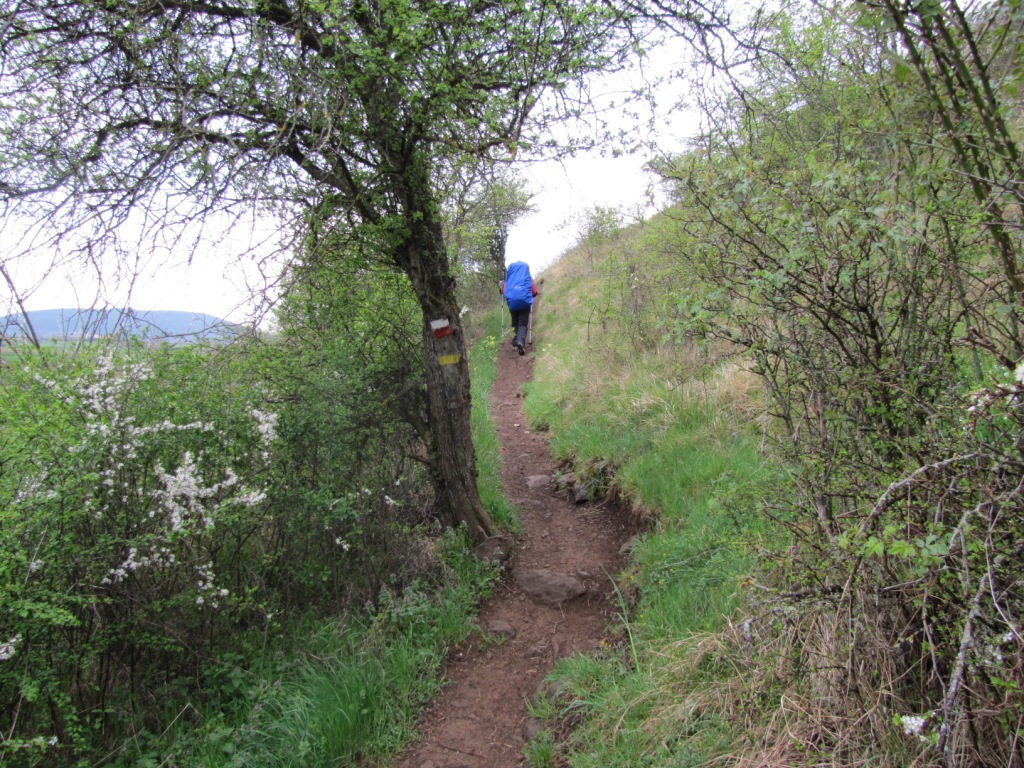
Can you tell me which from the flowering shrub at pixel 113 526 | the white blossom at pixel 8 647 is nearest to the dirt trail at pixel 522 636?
the flowering shrub at pixel 113 526

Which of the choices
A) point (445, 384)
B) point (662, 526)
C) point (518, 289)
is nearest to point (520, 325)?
point (518, 289)

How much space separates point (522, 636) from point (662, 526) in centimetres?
139

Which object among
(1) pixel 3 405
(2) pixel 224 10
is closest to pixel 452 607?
(1) pixel 3 405

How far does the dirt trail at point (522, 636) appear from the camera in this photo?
130 inches

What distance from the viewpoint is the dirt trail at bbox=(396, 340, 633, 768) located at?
3.30 m

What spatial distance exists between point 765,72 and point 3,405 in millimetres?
5351

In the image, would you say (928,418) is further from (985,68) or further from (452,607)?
(452,607)

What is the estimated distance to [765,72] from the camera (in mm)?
4277

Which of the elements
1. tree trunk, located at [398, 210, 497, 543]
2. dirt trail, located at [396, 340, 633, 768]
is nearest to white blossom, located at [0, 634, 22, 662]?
dirt trail, located at [396, 340, 633, 768]

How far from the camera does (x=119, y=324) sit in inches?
113

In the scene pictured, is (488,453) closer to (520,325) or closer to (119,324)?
(119,324)

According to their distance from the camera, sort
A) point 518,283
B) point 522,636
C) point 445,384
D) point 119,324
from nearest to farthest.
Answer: point 119,324
point 522,636
point 445,384
point 518,283

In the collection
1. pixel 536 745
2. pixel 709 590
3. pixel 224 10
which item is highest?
pixel 224 10

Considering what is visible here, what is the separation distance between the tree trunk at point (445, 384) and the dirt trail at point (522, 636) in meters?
0.67
